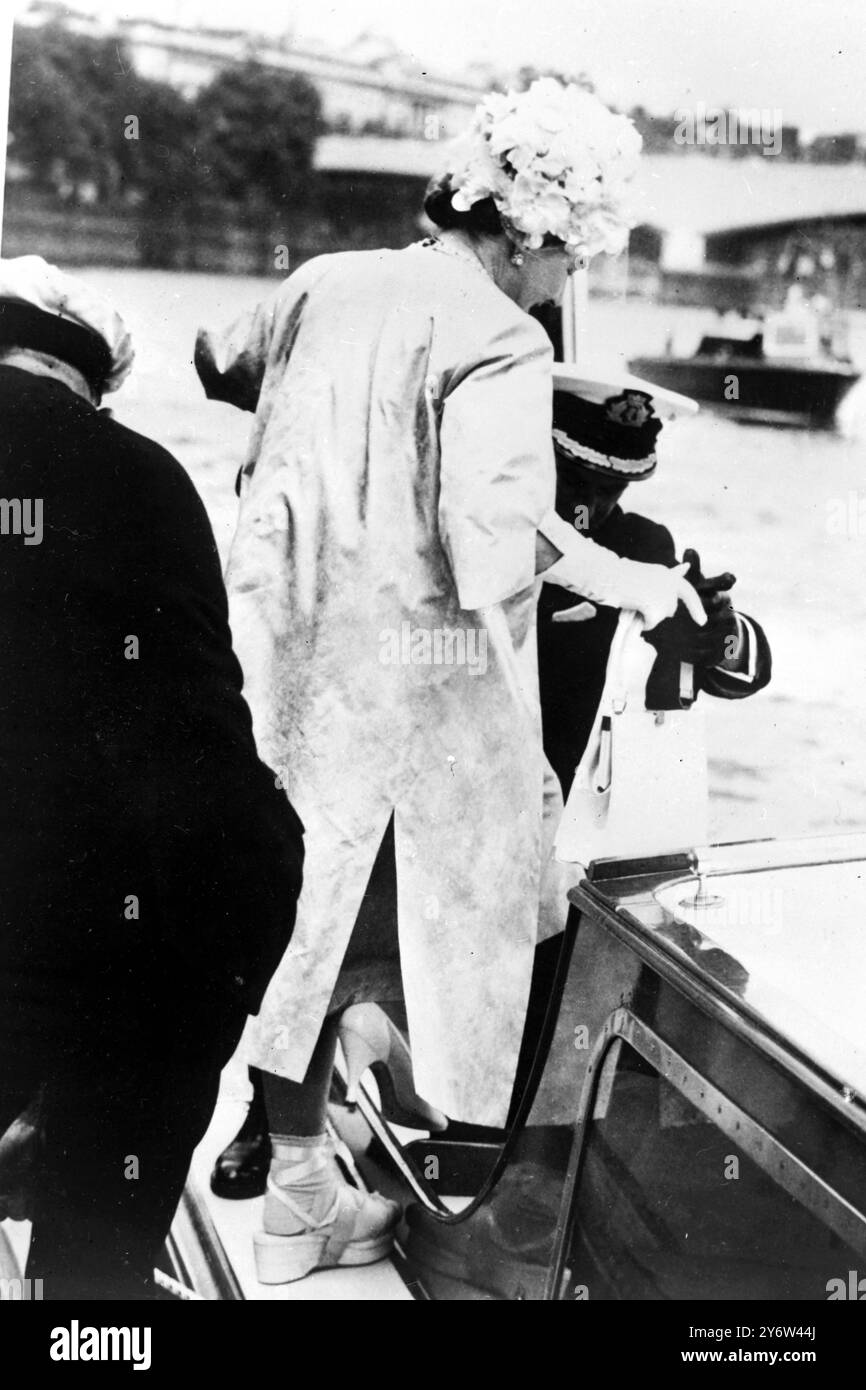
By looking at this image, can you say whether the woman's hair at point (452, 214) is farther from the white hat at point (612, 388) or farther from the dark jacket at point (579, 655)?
the dark jacket at point (579, 655)

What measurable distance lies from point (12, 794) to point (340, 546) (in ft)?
2.05

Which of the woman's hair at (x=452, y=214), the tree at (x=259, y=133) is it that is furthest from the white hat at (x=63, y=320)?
the woman's hair at (x=452, y=214)

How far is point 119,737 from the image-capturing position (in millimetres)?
1934

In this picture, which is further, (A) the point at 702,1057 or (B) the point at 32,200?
(B) the point at 32,200

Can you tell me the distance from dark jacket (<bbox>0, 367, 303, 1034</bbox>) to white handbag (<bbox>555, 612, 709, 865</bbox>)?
45cm

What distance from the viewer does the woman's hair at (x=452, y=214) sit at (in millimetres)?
1894

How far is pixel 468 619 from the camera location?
1.95m

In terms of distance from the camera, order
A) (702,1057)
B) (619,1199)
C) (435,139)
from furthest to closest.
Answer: (435,139)
(619,1199)
(702,1057)

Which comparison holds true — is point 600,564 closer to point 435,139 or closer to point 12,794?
point 435,139

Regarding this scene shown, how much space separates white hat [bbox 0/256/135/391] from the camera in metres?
1.93

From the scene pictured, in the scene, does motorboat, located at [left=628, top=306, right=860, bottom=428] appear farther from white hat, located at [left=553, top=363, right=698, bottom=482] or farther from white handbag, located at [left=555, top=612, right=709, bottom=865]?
white handbag, located at [left=555, top=612, right=709, bottom=865]

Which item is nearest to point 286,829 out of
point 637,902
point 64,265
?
point 637,902

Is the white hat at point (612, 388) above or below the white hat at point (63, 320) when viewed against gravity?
below

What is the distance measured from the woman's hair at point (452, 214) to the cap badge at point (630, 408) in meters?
0.30
